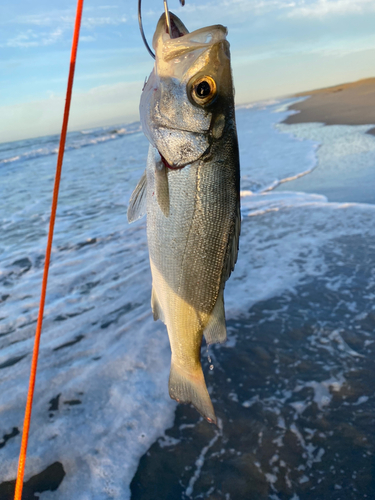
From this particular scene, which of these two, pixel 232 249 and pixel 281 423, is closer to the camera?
pixel 232 249

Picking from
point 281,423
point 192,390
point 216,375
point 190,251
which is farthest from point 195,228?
point 216,375

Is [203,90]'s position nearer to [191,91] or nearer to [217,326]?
[191,91]

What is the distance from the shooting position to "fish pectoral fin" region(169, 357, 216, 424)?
190 centimetres

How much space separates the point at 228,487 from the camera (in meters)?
2.78

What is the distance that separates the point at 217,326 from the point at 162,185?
70 cm

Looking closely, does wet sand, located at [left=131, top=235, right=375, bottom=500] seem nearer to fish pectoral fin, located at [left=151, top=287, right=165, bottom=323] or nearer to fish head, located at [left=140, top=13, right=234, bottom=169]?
fish pectoral fin, located at [left=151, top=287, right=165, bottom=323]

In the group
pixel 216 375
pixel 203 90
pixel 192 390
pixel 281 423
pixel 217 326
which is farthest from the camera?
pixel 216 375

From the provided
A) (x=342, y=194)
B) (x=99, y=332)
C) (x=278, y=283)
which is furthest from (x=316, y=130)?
(x=99, y=332)

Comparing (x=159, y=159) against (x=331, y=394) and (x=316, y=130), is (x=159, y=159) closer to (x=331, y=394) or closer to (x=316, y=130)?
(x=331, y=394)

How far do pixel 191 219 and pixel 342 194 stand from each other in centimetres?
812

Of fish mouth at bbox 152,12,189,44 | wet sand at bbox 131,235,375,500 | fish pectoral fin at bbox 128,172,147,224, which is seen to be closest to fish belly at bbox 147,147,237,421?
fish pectoral fin at bbox 128,172,147,224

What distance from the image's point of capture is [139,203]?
6.00 ft

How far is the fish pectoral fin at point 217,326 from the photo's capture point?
1773 mm

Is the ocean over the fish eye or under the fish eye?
under
